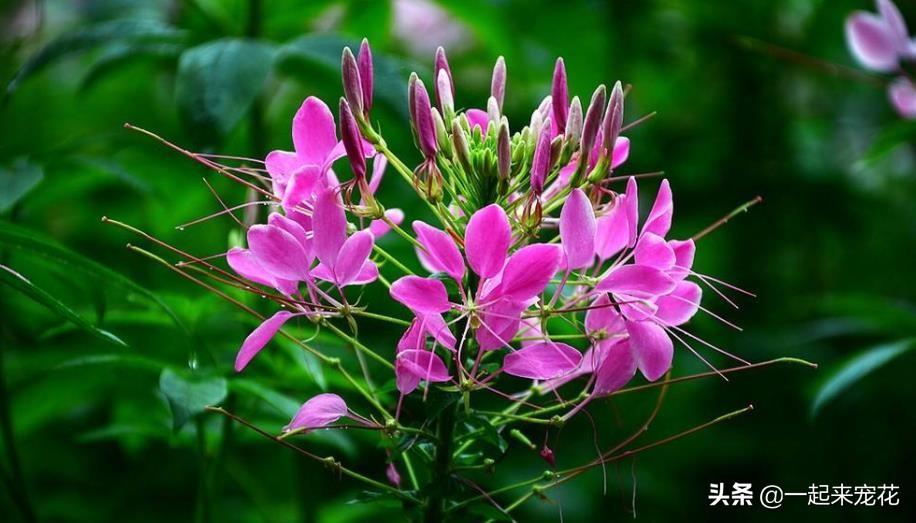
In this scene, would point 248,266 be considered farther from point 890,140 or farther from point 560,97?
point 890,140

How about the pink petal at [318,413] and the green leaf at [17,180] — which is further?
the green leaf at [17,180]

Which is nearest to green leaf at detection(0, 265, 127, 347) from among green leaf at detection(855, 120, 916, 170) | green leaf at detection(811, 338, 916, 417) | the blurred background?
the blurred background

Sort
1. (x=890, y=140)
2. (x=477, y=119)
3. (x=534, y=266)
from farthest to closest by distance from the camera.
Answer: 1. (x=890, y=140)
2. (x=477, y=119)
3. (x=534, y=266)

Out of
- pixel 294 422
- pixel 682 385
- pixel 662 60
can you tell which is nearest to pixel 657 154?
pixel 662 60

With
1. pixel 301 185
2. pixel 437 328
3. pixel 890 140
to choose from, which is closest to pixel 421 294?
pixel 437 328

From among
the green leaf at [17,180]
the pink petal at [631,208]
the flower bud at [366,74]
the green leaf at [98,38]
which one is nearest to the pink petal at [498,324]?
the pink petal at [631,208]

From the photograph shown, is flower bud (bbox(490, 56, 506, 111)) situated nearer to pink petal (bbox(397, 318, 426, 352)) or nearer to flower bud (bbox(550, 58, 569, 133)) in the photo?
flower bud (bbox(550, 58, 569, 133))

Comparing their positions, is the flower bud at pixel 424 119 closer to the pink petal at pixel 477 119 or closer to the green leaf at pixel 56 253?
the pink petal at pixel 477 119

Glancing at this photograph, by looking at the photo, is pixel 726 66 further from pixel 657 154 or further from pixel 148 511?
pixel 148 511
